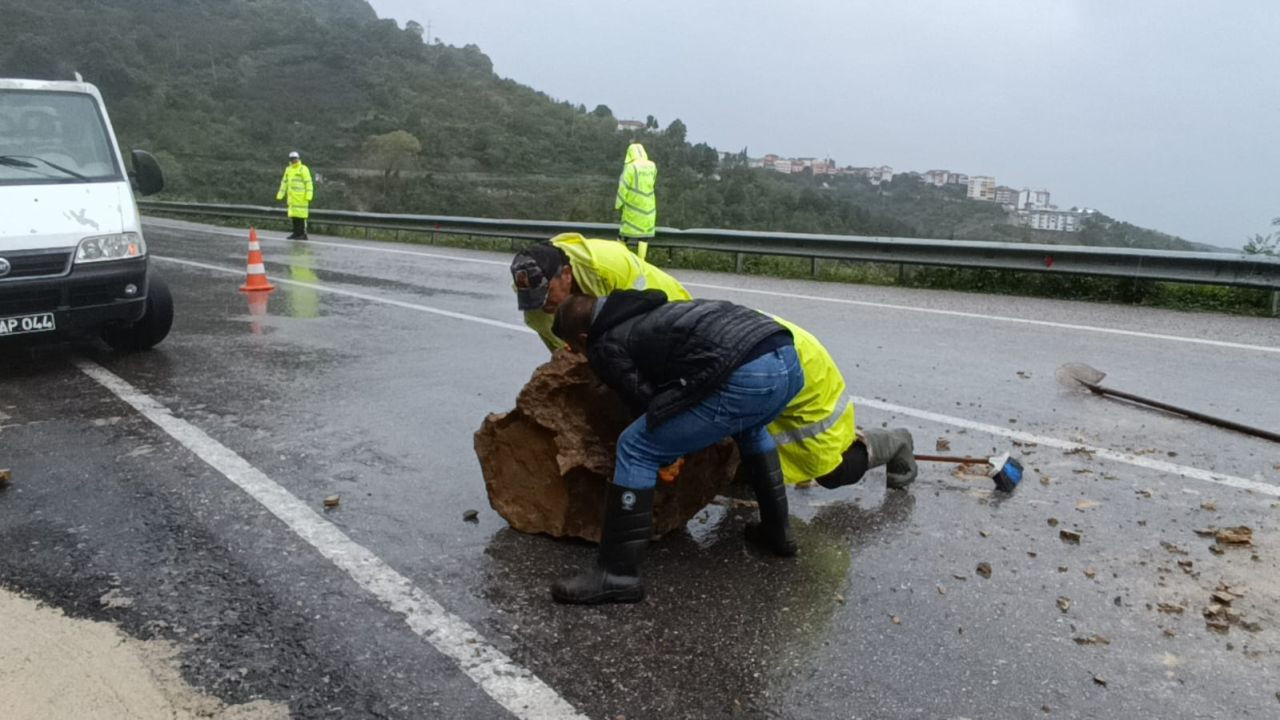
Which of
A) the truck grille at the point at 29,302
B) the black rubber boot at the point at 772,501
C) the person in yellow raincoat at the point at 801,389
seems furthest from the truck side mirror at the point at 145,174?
the black rubber boot at the point at 772,501

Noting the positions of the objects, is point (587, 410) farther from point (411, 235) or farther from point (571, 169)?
point (571, 169)

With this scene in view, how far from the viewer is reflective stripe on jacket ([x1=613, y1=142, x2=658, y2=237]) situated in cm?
1351

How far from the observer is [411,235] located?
22.9 metres

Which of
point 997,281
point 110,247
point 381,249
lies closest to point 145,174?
point 110,247

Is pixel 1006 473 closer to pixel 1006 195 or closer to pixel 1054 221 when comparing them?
pixel 1054 221

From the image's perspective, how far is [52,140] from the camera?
7.38m

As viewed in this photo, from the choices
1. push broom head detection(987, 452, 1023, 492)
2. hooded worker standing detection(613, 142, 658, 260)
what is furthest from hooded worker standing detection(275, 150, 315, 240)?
push broom head detection(987, 452, 1023, 492)

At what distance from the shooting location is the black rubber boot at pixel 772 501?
153 inches

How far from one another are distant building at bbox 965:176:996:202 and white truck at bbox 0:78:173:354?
1579 centimetres

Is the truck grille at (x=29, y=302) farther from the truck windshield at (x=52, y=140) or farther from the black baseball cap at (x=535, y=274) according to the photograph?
the black baseball cap at (x=535, y=274)

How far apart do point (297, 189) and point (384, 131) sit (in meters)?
58.4

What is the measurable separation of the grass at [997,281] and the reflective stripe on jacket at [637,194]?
6.17 feet

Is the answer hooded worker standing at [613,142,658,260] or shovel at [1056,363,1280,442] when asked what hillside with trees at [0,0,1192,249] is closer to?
hooded worker standing at [613,142,658,260]

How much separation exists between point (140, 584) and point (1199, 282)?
35.1ft
